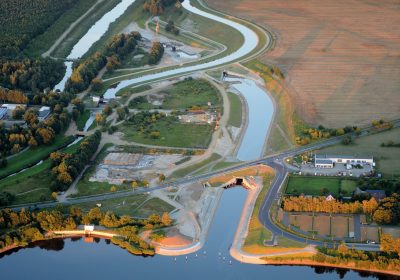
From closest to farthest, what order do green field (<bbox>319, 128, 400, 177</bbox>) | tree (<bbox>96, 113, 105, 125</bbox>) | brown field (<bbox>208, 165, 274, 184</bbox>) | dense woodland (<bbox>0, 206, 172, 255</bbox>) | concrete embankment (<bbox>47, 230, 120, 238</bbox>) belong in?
dense woodland (<bbox>0, 206, 172, 255</bbox>)
concrete embankment (<bbox>47, 230, 120, 238</bbox>)
brown field (<bbox>208, 165, 274, 184</bbox>)
green field (<bbox>319, 128, 400, 177</bbox>)
tree (<bbox>96, 113, 105, 125</bbox>)

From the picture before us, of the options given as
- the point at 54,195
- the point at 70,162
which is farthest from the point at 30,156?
the point at 54,195

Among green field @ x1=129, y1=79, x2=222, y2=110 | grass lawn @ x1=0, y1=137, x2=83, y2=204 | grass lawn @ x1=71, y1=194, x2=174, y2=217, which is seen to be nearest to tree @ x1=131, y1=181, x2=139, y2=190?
grass lawn @ x1=71, y1=194, x2=174, y2=217

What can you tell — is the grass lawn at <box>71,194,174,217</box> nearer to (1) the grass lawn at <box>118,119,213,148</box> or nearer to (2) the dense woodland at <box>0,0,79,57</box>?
(1) the grass lawn at <box>118,119,213,148</box>

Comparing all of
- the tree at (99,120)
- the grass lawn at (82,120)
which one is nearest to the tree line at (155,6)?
the grass lawn at (82,120)

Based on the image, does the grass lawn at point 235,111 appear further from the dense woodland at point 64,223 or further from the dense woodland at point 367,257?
the dense woodland at point 367,257

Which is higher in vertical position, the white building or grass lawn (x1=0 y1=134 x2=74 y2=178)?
the white building

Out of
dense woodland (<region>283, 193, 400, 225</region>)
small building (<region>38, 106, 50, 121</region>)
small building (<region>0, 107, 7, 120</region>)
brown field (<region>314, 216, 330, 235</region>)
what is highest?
dense woodland (<region>283, 193, 400, 225</region>)
